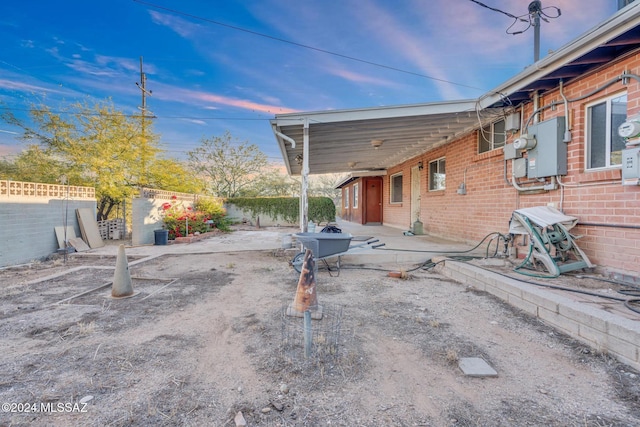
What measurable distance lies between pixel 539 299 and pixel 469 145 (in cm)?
472

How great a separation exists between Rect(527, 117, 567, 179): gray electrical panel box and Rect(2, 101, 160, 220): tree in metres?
11.8

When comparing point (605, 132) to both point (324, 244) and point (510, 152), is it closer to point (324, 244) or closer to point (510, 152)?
point (510, 152)

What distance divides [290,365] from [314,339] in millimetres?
434

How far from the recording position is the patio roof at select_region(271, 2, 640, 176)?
10.5 feet

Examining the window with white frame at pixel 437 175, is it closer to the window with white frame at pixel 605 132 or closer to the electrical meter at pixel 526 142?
the electrical meter at pixel 526 142

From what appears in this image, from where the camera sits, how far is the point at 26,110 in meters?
8.95

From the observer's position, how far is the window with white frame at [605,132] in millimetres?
3568

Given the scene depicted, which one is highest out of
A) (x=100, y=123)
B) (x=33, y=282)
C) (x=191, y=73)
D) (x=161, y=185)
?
(x=191, y=73)

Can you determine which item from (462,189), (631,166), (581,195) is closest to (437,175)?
(462,189)

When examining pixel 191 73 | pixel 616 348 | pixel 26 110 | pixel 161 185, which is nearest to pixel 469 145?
pixel 616 348

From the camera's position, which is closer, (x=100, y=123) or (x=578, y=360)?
(x=578, y=360)

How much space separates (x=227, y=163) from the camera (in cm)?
2091

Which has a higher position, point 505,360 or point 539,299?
point 539,299

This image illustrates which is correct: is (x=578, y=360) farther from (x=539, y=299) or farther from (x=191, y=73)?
(x=191, y=73)
